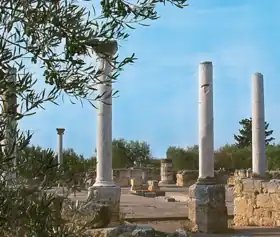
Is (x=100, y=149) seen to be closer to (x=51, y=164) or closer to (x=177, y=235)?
(x=177, y=235)

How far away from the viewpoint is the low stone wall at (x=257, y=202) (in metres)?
13.3

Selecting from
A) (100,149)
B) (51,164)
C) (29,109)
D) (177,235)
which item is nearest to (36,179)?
(51,164)

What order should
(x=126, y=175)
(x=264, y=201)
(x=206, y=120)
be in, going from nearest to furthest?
(x=206, y=120)
(x=264, y=201)
(x=126, y=175)

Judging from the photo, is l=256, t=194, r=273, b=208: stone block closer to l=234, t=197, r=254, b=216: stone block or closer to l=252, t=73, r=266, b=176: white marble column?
l=234, t=197, r=254, b=216: stone block

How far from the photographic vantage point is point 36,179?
2.56m

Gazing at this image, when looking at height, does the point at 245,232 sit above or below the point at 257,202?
below

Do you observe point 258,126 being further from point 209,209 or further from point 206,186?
point 209,209

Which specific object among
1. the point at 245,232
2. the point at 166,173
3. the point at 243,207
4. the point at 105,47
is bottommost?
the point at 245,232

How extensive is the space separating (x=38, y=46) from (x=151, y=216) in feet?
44.3

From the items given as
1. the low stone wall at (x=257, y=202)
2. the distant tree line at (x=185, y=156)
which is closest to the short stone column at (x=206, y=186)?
the low stone wall at (x=257, y=202)

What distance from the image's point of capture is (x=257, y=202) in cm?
1389

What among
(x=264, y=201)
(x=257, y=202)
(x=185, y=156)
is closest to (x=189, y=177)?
(x=185, y=156)

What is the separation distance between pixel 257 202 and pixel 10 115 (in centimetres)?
1215

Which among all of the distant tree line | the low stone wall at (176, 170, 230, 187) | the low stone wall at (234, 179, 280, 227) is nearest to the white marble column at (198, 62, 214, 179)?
the low stone wall at (234, 179, 280, 227)
